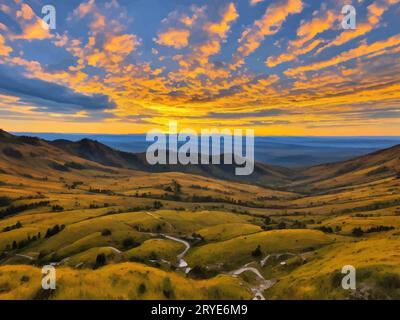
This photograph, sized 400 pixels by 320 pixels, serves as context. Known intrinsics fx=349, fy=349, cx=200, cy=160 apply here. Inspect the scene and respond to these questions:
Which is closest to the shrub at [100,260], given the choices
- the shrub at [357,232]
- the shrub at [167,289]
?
the shrub at [167,289]

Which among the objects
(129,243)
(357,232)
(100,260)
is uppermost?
(357,232)

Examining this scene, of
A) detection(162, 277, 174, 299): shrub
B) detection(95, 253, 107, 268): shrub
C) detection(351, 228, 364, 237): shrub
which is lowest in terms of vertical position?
detection(95, 253, 107, 268): shrub

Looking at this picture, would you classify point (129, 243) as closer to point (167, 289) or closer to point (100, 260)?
point (100, 260)

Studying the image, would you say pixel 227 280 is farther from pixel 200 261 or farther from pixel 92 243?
pixel 92 243

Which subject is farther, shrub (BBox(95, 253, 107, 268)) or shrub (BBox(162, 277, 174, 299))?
shrub (BBox(95, 253, 107, 268))

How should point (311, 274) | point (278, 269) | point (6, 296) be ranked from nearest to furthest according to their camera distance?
point (6, 296)
point (311, 274)
point (278, 269)

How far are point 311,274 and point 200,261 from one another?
48561 millimetres

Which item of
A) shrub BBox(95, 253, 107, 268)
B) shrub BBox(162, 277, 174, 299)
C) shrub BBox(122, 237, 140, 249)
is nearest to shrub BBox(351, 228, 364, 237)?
shrub BBox(122, 237, 140, 249)

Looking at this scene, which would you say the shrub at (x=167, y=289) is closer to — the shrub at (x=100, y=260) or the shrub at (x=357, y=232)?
the shrub at (x=100, y=260)

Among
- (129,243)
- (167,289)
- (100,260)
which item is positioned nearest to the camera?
(167,289)

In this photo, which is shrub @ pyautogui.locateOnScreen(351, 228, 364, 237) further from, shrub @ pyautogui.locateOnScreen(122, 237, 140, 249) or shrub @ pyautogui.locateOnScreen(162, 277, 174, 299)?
shrub @ pyautogui.locateOnScreen(162, 277, 174, 299)

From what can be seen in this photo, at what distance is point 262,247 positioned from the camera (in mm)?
135125

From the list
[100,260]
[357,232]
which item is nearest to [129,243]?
[100,260]
